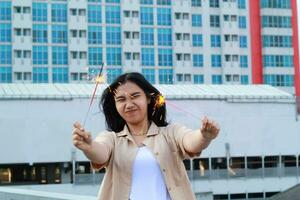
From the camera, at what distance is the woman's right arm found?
277 cm

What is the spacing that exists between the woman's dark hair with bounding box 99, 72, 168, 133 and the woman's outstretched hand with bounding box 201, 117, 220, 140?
0.46 metres

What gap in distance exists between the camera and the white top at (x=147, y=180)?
298 centimetres

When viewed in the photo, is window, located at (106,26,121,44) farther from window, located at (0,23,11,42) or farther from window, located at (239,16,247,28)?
window, located at (239,16,247,28)

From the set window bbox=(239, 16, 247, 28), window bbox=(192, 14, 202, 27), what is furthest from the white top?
window bbox=(239, 16, 247, 28)

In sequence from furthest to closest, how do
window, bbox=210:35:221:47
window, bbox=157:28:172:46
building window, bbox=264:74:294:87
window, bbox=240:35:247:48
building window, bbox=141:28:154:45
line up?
window, bbox=240:35:247:48, building window, bbox=264:74:294:87, window, bbox=210:35:221:47, window, bbox=157:28:172:46, building window, bbox=141:28:154:45

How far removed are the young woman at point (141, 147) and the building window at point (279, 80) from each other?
66.2 meters

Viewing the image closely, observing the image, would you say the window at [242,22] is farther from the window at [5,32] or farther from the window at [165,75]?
the window at [5,32]

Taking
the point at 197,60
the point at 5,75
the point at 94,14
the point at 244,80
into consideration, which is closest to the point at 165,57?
the point at 197,60

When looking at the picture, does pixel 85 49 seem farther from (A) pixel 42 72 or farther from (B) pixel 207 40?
(B) pixel 207 40

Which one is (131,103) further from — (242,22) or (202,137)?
(242,22)

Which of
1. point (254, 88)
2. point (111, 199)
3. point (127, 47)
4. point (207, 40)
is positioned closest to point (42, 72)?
point (127, 47)

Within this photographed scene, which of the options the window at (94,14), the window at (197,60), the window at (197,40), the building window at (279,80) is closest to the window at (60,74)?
the window at (94,14)

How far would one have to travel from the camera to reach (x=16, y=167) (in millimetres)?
43000

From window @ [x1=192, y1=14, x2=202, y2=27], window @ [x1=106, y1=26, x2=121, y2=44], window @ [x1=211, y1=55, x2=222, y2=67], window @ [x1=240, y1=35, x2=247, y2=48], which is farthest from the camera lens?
window @ [x1=240, y1=35, x2=247, y2=48]
